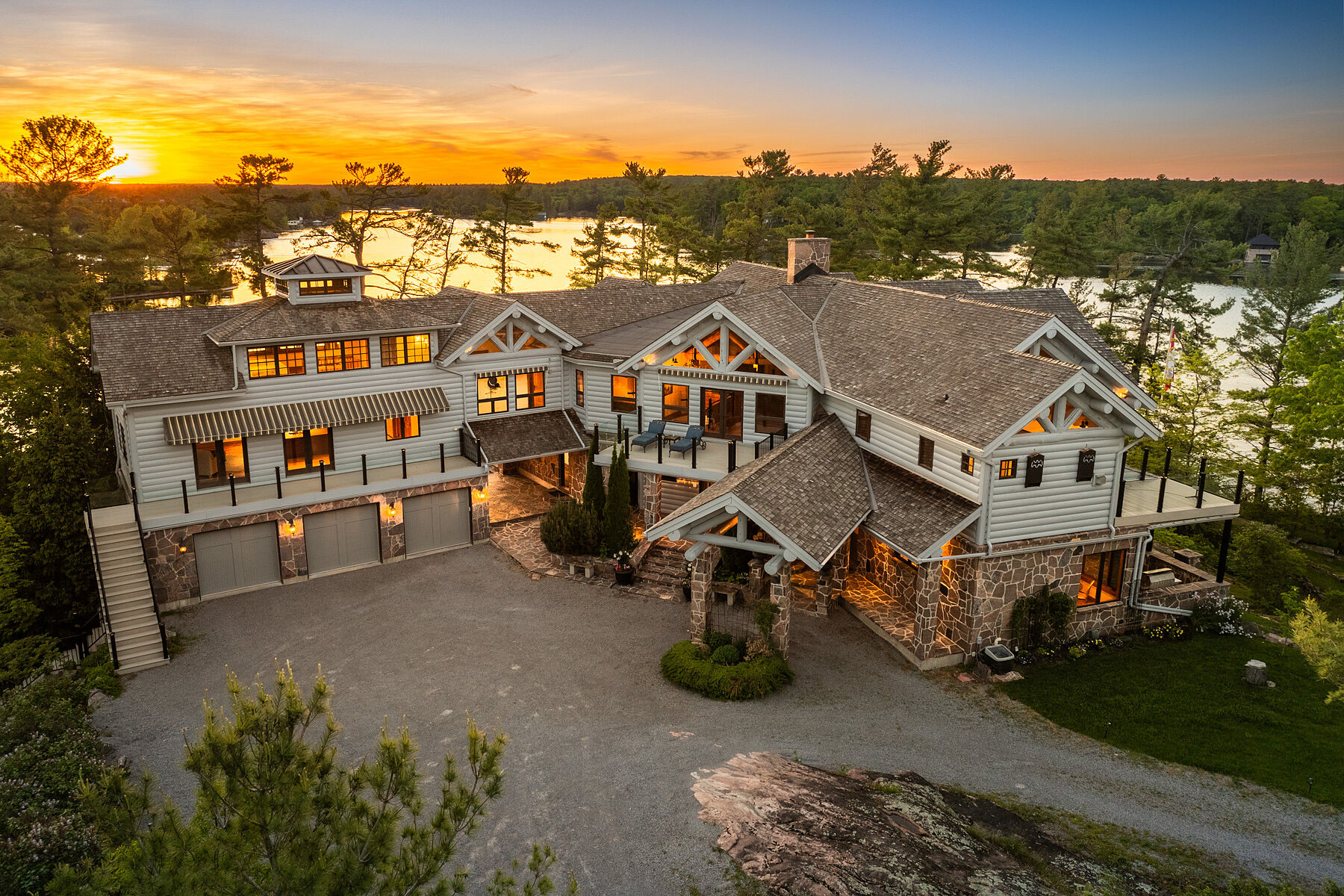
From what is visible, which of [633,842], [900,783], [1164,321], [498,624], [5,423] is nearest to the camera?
[633,842]

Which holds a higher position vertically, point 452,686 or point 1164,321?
point 1164,321

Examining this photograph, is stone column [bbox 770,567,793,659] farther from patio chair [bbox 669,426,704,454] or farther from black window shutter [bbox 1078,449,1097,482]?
black window shutter [bbox 1078,449,1097,482]

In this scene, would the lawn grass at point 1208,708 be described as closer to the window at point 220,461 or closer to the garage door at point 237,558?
the garage door at point 237,558

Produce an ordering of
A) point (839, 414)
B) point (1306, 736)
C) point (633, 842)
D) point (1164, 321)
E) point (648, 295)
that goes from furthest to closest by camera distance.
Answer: point (1164, 321), point (648, 295), point (839, 414), point (1306, 736), point (633, 842)

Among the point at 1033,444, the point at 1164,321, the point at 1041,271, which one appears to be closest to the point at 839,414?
the point at 1033,444

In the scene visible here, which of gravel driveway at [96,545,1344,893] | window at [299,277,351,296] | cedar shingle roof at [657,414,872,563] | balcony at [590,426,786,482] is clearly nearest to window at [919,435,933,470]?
cedar shingle roof at [657,414,872,563]

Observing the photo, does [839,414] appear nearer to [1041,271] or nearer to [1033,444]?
[1033,444]

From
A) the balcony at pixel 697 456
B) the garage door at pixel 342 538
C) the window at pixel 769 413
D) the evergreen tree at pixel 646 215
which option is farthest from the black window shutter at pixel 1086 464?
the evergreen tree at pixel 646 215
